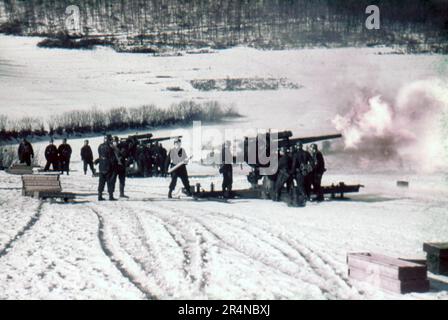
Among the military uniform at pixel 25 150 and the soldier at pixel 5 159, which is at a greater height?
the military uniform at pixel 25 150

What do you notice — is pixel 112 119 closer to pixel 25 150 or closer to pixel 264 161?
pixel 25 150

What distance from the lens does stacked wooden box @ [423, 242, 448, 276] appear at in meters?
9.19

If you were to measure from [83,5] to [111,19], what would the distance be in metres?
1.72

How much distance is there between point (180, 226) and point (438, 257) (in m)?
5.28

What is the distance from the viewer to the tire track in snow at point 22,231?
412 inches

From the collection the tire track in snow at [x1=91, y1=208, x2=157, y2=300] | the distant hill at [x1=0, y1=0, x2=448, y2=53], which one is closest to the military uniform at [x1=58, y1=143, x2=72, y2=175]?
the distant hill at [x1=0, y1=0, x2=448, y2=53]

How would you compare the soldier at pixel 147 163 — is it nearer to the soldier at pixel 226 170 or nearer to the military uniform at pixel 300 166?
the soldier at pixel 226 170

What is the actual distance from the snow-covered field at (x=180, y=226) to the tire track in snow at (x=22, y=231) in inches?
1.3

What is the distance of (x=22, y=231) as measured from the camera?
12297 mm

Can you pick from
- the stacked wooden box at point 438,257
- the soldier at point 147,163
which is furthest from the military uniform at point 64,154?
the stacked wooden box at point 438,257

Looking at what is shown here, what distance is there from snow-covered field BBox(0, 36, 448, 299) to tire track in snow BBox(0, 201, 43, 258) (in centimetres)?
3

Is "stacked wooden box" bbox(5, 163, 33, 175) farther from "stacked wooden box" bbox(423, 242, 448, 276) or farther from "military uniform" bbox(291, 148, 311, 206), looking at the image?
"stacked wooden box" bbox(423, 242, 448, 276)

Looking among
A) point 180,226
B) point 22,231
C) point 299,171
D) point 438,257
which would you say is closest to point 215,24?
point 299,171

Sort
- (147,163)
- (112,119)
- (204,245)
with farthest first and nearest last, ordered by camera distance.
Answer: (112,119) < (147,163) < (204,245)
